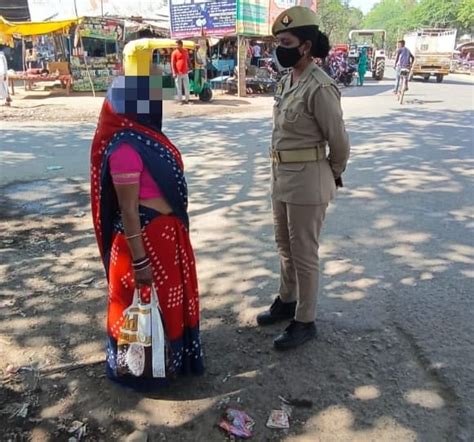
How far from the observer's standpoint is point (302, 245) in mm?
2727

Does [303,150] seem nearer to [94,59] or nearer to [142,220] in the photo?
[142,220]

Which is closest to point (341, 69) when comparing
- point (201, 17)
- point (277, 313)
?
point (201, 17)

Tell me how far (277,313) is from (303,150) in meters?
1.13

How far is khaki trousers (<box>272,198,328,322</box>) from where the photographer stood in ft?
8.78

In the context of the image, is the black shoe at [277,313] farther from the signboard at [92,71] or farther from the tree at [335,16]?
the tree at [335,16]

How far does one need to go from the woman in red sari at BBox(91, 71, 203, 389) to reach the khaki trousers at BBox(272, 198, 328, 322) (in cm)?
61

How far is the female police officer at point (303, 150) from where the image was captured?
2457mm

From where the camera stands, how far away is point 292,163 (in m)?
2.62

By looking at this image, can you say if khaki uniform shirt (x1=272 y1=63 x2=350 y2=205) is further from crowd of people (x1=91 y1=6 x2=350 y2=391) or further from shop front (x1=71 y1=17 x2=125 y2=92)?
shop front (x1=71 y1=17 x2=125 y2=92)

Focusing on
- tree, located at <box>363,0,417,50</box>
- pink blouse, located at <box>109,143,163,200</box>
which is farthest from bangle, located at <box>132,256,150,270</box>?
tree, located at <box>363,0,417,50</box>

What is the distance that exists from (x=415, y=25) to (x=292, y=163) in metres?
76.1

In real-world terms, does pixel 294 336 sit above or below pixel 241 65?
below

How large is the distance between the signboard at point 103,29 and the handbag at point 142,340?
17.0 m

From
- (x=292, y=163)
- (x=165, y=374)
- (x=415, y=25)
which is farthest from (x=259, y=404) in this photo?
(x=415, y=25)
